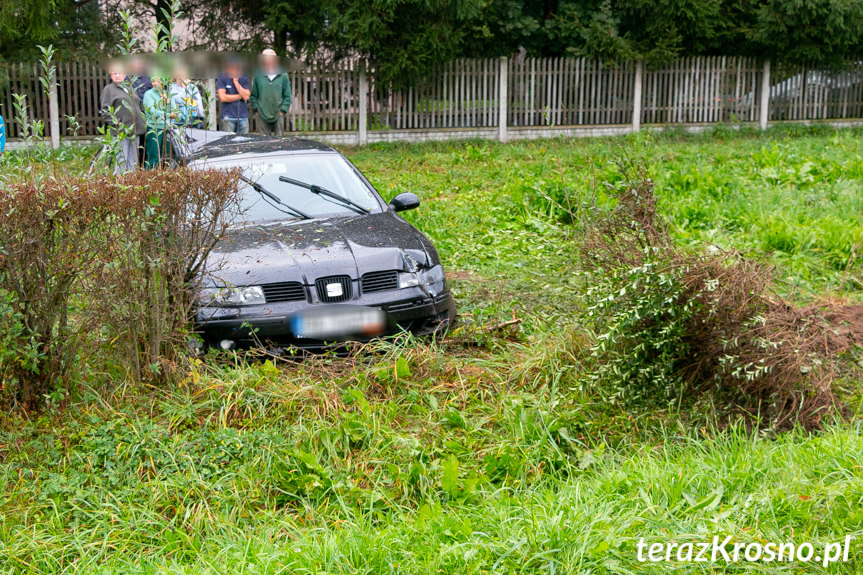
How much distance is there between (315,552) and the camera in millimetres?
3633

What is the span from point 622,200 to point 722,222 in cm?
416

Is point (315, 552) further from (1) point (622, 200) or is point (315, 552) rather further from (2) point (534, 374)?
(1) point (622, 200)

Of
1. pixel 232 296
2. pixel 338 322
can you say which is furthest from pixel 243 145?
pixel 338 322

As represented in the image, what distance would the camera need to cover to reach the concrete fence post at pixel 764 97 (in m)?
22.6

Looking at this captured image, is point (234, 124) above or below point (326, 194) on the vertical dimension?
above

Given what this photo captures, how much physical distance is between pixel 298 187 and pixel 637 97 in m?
16.1

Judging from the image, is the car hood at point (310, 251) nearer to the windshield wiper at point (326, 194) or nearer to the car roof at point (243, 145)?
the windshield wiper at point (326, 194)

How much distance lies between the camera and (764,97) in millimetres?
22688

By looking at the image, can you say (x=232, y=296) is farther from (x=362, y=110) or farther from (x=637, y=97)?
(x=637, y=97)

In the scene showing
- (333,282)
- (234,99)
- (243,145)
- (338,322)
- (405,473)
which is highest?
(234,99)

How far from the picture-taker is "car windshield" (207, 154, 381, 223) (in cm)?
694

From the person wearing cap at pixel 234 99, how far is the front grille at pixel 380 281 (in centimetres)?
935
